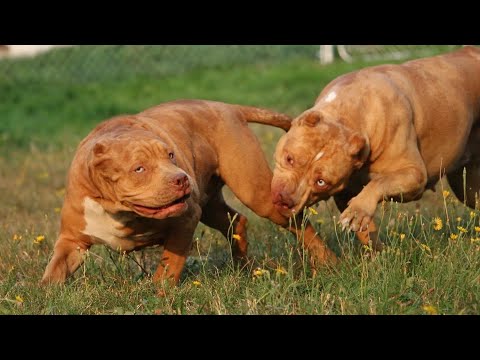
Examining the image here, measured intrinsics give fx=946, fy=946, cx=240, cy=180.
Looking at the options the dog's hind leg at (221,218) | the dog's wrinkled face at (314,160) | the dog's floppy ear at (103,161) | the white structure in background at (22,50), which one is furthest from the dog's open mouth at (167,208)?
the white structure in background at (22,50)

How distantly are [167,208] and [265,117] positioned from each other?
171cm

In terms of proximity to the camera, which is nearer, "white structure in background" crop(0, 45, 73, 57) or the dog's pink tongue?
the dog's pink tongue

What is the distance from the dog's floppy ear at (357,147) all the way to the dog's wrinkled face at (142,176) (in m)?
1.15

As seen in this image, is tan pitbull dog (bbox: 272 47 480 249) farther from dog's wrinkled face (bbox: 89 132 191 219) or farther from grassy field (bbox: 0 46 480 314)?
dog's wrinkled face (bbox: 89 132 191 219)

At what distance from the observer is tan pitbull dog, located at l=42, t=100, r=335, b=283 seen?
19.1ft

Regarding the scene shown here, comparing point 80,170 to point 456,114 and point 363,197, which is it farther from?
point 456,114

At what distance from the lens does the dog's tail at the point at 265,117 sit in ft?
23.7

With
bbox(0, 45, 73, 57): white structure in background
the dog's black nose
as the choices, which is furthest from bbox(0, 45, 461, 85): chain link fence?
the dog's black nose

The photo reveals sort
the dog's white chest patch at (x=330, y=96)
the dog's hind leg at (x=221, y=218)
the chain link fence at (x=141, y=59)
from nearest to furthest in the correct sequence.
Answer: the dog's white chest patch at (x=330, y=96) < the dog's hind leg at (x=221, y=218) < the chain link fence at (x=141, y=59)

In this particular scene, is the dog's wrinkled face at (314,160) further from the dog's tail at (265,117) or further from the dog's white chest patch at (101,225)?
the dog's white chest patch at (101,225)

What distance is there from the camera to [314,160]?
6.28 m

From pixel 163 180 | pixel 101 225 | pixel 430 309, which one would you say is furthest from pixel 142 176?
pixel 430 309

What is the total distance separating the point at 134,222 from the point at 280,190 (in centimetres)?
99

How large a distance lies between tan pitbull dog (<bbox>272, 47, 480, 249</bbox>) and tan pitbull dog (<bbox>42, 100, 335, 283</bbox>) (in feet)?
1.75
